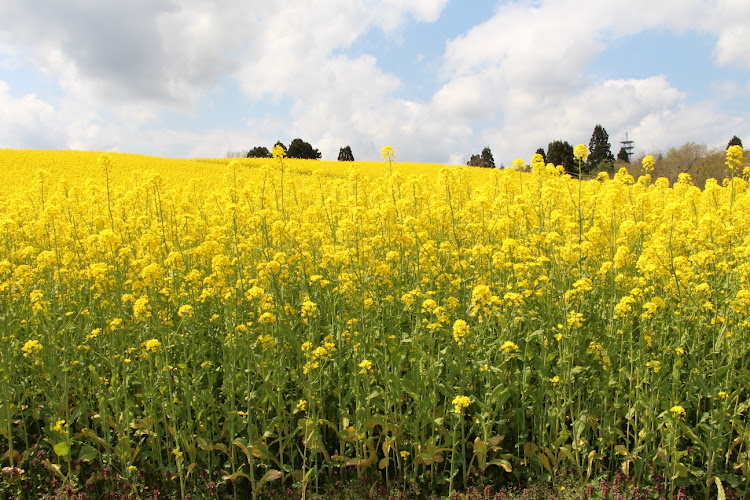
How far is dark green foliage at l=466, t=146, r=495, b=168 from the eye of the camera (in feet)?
148

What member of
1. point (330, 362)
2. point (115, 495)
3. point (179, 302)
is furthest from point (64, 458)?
point (330, 362)

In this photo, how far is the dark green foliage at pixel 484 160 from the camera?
45028 mm

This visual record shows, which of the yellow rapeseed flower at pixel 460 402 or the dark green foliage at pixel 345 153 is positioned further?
the dark green foliage at pixel 345 153

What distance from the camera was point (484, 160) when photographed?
4753cm

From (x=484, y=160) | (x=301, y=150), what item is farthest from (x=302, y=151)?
(x=484, y=160)

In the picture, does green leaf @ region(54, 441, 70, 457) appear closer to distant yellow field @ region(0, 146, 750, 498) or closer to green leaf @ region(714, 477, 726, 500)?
distant yellow field @ region(0, 146, 750, 498)

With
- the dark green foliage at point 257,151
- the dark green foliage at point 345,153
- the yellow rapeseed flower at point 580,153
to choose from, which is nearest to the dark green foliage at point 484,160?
the dark green foliage at point 345,153

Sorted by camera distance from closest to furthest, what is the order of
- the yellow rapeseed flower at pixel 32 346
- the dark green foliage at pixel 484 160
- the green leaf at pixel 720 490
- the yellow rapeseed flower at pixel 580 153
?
the green leaf at pixel 720 490 < the yellow rapeseed flower at pixel 32 346 < the yellow rapeseed flower at pixel 580 153 < the dark green foliage at pixel 484 160

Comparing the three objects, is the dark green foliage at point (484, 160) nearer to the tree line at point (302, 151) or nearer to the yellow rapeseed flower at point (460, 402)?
the tree line at point (302, 151)

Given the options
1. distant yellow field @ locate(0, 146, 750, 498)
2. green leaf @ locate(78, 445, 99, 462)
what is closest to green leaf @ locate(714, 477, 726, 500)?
distant yellow field @ locate(0, 146, 750, 498)

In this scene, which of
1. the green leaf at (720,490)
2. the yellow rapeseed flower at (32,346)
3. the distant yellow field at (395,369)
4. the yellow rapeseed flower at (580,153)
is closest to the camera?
the green leaf at (720,490)

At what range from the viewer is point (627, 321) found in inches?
147

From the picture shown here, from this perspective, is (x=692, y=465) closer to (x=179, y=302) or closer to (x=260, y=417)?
(x=260, y=417)

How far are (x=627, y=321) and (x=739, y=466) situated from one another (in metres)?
1.23
